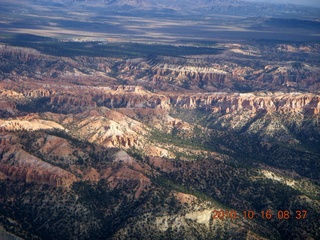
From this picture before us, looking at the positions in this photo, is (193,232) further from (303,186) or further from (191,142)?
(191,142)

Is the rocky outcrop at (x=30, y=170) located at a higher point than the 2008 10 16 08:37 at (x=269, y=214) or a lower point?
higher

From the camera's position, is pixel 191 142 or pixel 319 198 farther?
pixel 191 142

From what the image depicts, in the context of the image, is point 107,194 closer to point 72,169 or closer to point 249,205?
point 72,169

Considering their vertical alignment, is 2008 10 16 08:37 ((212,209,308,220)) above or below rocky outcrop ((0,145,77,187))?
below

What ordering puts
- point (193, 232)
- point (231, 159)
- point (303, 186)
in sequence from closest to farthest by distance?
1. point (193, 232)
2. point (303, 186)
3. point (231, 159)

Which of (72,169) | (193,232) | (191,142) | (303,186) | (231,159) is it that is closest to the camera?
(193,232)

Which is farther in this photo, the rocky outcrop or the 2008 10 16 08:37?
the rocky outcrop

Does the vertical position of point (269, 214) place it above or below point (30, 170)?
below

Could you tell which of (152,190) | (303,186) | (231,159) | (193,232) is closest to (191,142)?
(231,159)

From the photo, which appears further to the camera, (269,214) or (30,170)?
(30,170)

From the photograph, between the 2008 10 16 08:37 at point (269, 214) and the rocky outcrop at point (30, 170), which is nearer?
the 2008 10 16 08:37 at point (269, 214)
